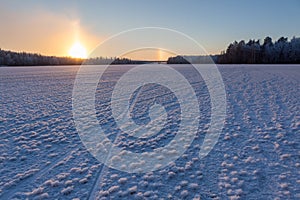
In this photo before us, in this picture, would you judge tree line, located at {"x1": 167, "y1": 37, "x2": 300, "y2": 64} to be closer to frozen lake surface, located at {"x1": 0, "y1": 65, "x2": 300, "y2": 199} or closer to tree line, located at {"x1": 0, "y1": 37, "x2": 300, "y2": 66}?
tree line, located at {"x1": 0, "y1": 37, "x2": 300, "y2": 66}

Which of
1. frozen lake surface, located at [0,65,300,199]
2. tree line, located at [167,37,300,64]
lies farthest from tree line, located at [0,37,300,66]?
frozen lake surface, located at [0,65,300,199]

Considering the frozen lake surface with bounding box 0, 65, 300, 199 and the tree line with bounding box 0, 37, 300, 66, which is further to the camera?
the tree line with bounding box 0, 37, 300, 66

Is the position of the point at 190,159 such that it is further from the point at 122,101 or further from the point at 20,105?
the point at 20,105

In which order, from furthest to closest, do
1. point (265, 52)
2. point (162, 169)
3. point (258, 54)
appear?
1. point (258, 54)
2. point (265, 52)
3. point (162, 169)

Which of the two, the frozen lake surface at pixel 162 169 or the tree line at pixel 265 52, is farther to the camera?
the tree line at pixel 265 52

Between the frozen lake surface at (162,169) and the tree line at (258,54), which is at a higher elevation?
the tree line at (258,54)

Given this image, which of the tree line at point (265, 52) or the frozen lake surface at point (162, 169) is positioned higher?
the tree line at point (265, 52)

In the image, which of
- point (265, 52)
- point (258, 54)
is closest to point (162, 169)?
point (265, 52)

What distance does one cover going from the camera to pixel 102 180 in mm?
3488

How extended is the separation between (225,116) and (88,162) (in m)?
4.77

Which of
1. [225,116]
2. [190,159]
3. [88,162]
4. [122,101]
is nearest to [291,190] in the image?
[190,159]

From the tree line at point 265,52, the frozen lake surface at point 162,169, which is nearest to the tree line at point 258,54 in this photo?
the tree line at point 265,52

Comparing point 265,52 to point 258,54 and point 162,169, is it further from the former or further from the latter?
point 162,169

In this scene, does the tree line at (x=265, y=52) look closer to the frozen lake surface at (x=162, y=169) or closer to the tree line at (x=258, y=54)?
the tree line at (x=258, y=54)
